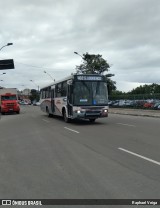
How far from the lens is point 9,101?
138 ft

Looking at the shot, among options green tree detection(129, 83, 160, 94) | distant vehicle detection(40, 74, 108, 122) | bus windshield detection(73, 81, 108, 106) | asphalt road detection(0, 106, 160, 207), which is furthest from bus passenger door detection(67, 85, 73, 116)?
green tree detection(129, 83, 160, 94)

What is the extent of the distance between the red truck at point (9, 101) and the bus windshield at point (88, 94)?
22676mm

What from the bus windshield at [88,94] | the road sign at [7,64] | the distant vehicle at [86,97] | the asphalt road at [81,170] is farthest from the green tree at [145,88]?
the asphalt road at [81,170]

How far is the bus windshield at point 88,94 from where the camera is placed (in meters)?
20.5

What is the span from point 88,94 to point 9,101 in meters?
23.5

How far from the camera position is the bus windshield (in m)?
20.5

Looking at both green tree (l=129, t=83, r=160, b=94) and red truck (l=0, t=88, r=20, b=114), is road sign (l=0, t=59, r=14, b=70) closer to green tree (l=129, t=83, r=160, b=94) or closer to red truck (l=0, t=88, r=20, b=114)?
red truck (l=0, t=88, r=20, b=114)

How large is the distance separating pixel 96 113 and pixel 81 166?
40.4ft

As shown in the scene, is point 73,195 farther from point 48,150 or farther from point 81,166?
point 48,150

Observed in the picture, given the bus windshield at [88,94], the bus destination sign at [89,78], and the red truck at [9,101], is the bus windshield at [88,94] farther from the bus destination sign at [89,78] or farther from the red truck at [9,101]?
the red truck at [9,101]

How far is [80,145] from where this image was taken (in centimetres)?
1198

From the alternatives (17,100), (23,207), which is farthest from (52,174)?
(17,100)

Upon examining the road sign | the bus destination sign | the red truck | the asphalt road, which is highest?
the road sign

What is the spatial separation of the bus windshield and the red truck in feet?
74.4
